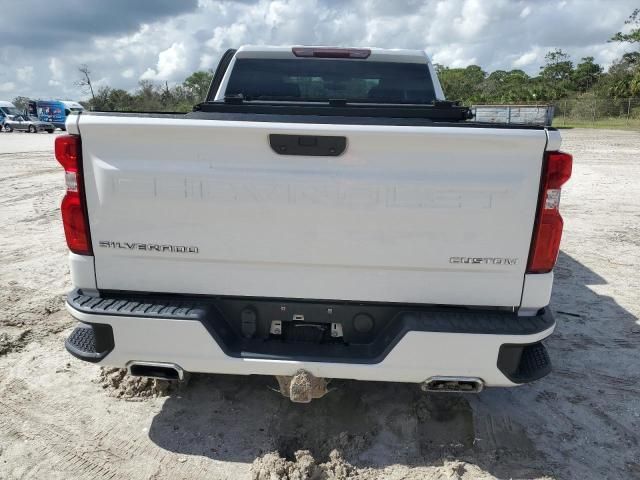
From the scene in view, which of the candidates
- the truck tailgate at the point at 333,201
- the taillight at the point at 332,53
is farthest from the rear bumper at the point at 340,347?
the taillight at the point at 332,53

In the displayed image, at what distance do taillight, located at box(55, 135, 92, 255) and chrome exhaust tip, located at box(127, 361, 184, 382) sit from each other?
0.65 m

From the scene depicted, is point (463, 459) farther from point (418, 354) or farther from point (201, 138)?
point (201, 138)

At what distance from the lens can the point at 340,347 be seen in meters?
2.68

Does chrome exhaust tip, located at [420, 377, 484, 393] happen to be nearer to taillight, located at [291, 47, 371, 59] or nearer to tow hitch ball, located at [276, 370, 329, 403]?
tow hitch ball, located at [276, 370, 329, 403]

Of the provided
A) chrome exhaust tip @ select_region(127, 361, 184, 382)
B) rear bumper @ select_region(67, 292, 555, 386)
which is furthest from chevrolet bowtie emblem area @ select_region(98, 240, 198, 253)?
chrome exhaust tip @ select_region(127, 361, 184, 382)

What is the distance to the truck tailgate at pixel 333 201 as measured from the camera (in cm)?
236

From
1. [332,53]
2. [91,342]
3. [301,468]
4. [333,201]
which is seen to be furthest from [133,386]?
[332,53]

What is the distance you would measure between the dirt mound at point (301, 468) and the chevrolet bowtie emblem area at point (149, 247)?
119 centimetres

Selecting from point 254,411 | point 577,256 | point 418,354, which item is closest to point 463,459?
point 418,354

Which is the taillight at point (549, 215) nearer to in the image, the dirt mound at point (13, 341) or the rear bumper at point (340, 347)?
the rear bumper at point (340, 347)

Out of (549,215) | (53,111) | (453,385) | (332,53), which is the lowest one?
(53,111)

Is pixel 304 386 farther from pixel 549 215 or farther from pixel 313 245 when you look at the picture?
pixel 549 215

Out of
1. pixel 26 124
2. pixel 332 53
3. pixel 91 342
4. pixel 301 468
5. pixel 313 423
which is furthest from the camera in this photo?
pixel 26 124

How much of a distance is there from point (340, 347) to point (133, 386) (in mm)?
1578
